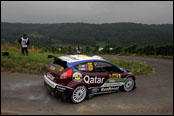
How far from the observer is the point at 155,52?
3008 cm

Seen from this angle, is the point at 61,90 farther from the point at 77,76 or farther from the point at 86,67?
the point at 86,67

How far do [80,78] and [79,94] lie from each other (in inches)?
22.7

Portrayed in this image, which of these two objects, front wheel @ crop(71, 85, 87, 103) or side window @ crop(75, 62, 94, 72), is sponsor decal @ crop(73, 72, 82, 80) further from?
front wheel @ crop(71, 85, 87, 103)

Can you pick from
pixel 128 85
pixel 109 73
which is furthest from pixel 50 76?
pixel 128 85

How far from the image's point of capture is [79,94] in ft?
16.1

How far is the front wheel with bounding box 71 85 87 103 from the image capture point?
4.77m

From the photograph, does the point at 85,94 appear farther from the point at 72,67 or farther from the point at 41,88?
the point at 41,88

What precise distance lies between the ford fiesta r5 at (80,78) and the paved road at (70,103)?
335mm

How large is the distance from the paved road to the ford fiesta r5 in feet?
1.10

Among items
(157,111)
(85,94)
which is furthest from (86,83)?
(157,111)

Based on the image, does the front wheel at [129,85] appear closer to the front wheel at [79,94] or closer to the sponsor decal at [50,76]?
the front wheel at [79,94]

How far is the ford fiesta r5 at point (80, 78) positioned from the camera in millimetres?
4633

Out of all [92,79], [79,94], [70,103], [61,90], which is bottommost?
[70,103]

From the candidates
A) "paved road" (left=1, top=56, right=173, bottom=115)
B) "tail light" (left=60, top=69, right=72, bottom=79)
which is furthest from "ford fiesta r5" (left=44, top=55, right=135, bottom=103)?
"paved road" (left=1, top=56, right=173, bottom=115)
